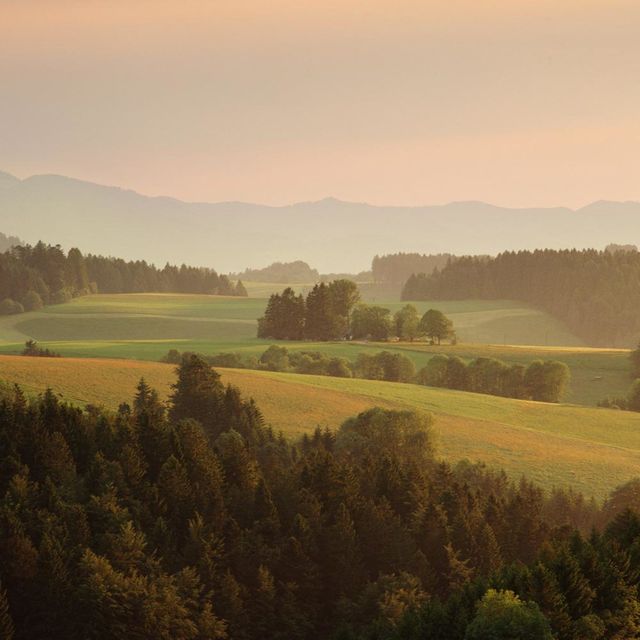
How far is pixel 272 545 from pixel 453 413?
5004 cm

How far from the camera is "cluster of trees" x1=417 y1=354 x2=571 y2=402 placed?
14675 centimetres

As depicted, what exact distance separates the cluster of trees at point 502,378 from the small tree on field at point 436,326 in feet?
110

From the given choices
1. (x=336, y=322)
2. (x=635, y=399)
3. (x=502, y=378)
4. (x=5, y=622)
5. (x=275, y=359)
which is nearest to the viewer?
(x=5, y=622)

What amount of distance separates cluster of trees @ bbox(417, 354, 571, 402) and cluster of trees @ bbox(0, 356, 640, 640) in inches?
2648

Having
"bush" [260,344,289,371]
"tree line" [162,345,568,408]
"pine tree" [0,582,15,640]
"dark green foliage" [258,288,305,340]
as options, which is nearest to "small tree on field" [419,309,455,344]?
"dark green foliage" [258,288,305,340]

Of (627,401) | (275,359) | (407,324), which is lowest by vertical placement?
(627,401)

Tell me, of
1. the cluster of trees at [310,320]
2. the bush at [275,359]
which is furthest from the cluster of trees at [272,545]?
the cluster of trees at [310,320]

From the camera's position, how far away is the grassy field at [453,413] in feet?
288

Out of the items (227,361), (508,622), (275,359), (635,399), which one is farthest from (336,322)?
(508,622)

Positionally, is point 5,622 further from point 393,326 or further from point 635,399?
point 393,326

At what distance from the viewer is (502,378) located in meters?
149

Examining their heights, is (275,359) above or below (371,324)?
below

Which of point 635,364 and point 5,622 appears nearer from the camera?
point 5,622

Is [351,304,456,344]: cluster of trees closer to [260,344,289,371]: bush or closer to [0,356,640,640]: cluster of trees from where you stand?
[260,344,289,371]: bush
